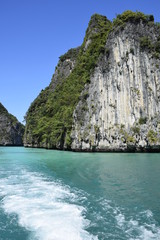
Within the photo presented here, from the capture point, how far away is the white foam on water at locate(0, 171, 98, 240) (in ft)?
18.7

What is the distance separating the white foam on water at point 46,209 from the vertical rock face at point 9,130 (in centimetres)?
10589

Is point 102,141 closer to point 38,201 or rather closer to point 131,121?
point 131,121

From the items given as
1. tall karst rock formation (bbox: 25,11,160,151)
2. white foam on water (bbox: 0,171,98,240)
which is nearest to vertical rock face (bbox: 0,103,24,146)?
tall karst rock formation (bbox: 25,11,160,151)

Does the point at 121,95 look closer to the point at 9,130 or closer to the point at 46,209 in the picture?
the point at 46,209

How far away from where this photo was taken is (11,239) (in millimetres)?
5355

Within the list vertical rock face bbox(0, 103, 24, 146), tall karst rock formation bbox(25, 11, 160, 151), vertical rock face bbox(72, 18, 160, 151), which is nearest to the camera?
vertical rock face bbox(72, 18, 160, 151)

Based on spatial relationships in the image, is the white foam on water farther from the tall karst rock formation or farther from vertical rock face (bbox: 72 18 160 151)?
the tall karst rock formation

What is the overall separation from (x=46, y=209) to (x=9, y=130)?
114 m

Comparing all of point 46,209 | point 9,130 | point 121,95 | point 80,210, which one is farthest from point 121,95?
point 9,130

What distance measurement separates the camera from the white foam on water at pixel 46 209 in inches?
224

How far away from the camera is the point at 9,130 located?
380 ft

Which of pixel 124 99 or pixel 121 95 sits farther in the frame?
pixel 121 95

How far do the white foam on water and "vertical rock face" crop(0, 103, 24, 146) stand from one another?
105885mm

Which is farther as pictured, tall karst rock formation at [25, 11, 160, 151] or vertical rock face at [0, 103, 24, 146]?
vertical rock face at [0, 103, 24, 146]
